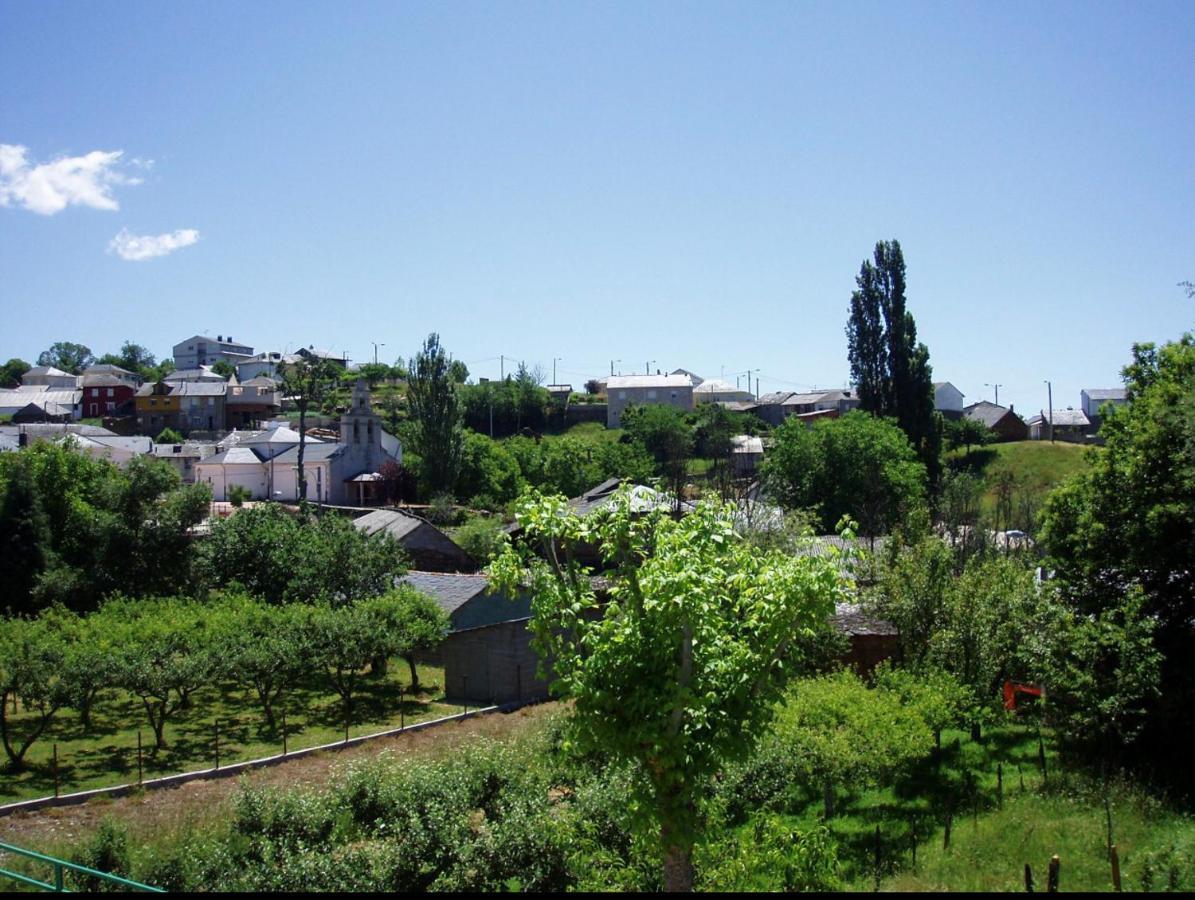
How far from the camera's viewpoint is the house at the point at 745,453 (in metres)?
74.2

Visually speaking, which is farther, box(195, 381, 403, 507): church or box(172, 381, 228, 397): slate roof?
box(172, 381, 228, 397): slate roof

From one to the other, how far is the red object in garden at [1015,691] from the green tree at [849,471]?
26691 mm

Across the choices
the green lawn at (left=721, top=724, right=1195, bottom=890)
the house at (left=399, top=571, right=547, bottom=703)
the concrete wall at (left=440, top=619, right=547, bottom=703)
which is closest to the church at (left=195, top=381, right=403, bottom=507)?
the house at (left=399, top=571, right=547, bottom=703)

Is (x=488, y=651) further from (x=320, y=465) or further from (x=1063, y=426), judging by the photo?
(x=1063, y=426)

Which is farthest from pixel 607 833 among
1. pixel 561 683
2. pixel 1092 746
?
pixel 1092 746

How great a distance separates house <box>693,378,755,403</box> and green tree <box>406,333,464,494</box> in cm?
5024

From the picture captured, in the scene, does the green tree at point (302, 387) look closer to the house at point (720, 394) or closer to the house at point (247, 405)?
the house at point (247, 405)

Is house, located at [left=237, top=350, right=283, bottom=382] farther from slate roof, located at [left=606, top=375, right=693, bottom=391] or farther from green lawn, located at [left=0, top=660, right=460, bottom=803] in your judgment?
green lawn, located at [left=0, top=660, right=460, bottom=803]

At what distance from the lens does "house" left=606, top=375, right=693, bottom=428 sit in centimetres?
9775

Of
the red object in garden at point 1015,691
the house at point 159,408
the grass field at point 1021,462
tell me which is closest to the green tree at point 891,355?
the grass field at point 1021,462

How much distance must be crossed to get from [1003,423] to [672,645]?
263 feet

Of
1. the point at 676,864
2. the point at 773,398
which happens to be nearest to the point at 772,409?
the point at 773,398

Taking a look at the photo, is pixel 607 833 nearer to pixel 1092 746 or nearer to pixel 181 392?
pixel 1092 746

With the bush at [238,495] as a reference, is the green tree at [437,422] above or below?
above
